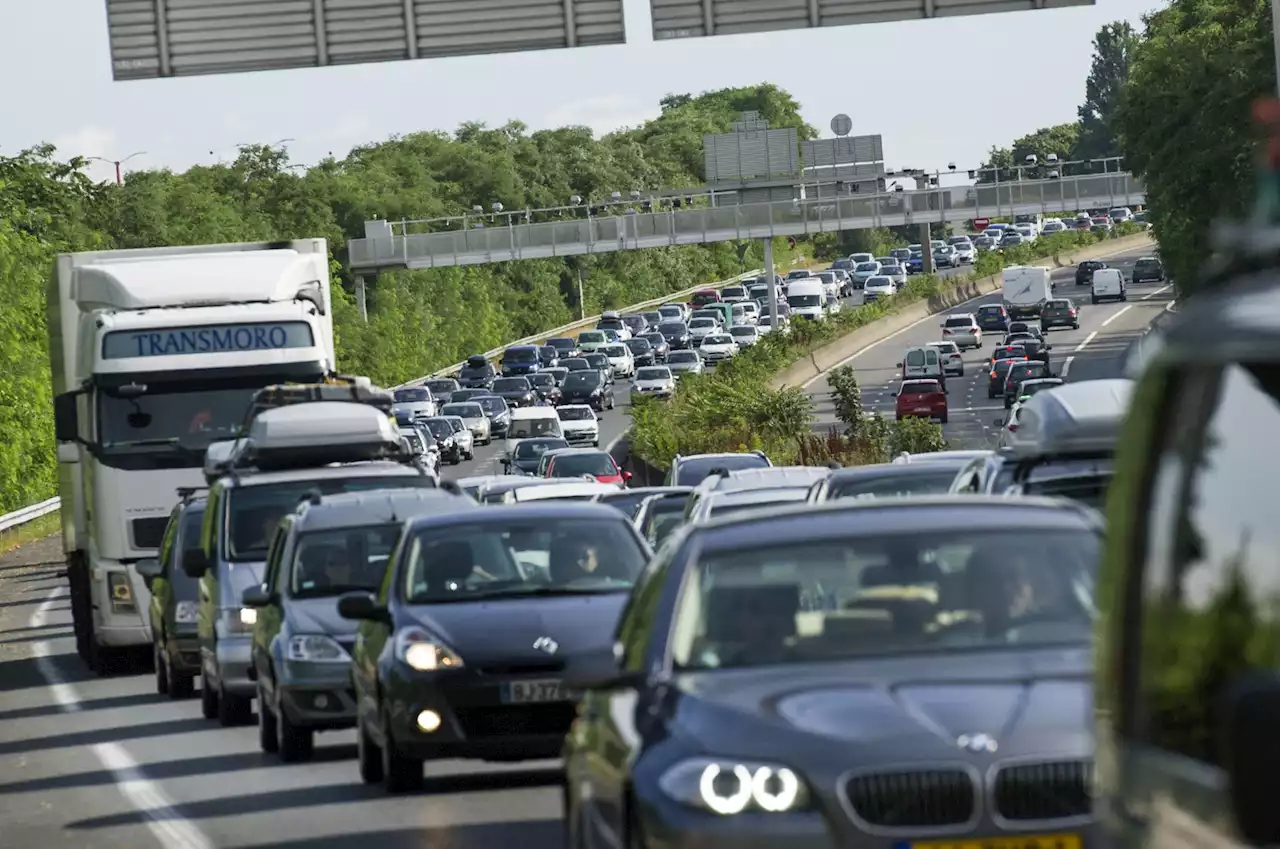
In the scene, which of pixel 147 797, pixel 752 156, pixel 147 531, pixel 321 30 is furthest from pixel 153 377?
pixel 752 156

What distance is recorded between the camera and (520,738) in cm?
1327

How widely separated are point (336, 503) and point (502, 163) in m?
161

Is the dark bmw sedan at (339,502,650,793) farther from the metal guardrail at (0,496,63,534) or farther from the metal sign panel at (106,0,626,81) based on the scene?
the metal guardrail at (0,496,63,534)

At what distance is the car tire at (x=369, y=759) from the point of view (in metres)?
14.6

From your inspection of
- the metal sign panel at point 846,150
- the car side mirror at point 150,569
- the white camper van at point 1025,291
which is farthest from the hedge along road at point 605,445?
the metal sign panel at point 846,150

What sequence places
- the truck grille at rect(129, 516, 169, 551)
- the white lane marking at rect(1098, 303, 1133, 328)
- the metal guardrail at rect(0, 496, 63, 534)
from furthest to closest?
the white lane marking at rect(1098, 303, 1133, 328) < the metal guardrail at rect(0, 496, 63, 534) < the truck grille at rect(129, 516, 169, 551)

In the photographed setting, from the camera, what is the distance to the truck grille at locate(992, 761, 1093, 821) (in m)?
7.20

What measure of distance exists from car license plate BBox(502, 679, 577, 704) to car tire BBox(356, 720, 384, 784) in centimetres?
150

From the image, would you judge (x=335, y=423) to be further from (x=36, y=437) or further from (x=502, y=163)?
(x=502, y=163)

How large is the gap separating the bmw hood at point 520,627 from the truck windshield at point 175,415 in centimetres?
1285

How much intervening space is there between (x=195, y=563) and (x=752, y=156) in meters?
157

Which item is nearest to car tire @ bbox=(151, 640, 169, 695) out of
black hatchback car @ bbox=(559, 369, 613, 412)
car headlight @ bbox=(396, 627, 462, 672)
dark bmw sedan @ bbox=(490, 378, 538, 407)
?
car headlight @ bbox=(396, 627, 462, 672)

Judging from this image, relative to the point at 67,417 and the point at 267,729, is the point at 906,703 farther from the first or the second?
the point at 67,417

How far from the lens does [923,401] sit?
7881 cm
